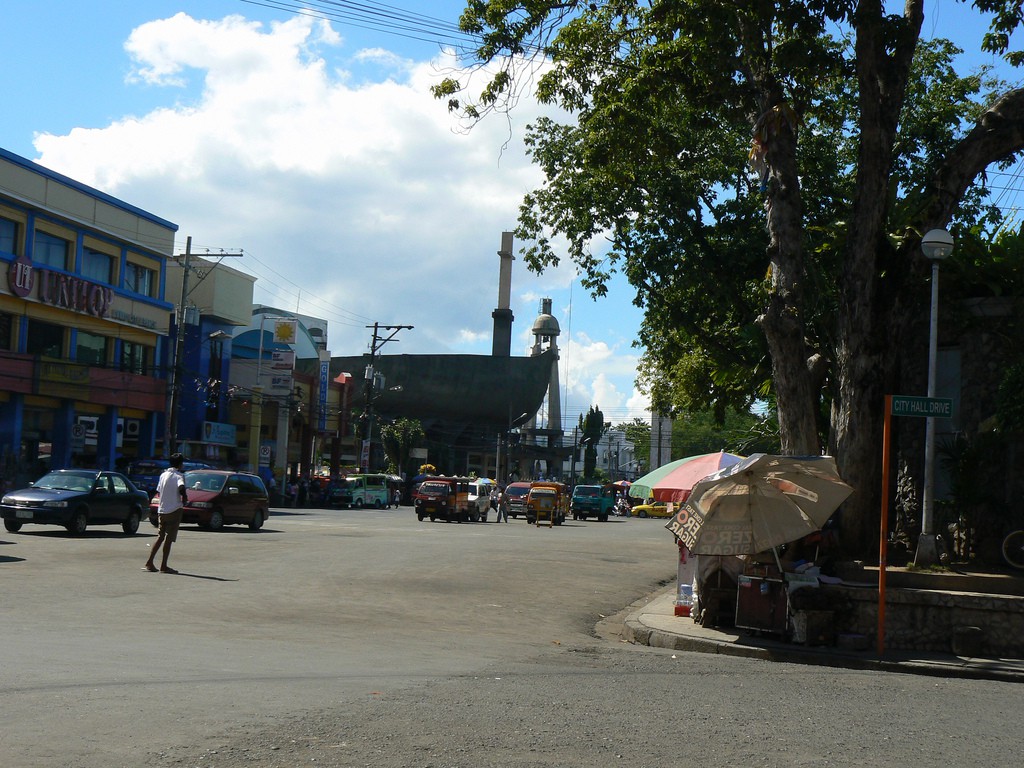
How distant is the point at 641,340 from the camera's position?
30.6 metres

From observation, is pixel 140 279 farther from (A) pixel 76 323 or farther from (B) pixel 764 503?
(B) pixel 764 503

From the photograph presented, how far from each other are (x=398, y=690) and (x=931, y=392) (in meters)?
7.62

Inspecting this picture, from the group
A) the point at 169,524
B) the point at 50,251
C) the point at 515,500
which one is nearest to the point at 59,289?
the point at 50,251

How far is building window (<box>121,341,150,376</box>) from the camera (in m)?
52.3

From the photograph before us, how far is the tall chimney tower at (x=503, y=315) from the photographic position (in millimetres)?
114938

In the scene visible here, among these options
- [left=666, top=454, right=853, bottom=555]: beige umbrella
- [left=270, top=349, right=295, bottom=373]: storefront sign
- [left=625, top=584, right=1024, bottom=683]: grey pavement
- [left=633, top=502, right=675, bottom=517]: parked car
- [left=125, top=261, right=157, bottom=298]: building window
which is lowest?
[left=633, top=502, right=675, bottom=517]: parked car

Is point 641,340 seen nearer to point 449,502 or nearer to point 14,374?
point 449,502

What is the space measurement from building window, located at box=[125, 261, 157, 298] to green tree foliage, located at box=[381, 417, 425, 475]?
134 feet

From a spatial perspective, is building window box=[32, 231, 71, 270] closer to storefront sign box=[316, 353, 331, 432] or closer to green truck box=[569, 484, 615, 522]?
storefront sign box=[316, 353, 331, 432]

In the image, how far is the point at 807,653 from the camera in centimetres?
1238

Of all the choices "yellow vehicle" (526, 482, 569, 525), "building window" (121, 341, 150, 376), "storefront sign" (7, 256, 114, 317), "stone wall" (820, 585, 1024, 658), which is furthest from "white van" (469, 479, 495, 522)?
"stone wall" (820, 585, 1024, 658)

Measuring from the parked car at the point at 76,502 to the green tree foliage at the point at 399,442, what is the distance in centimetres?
6801

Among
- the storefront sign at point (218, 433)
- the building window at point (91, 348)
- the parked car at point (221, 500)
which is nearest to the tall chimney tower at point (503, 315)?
the storefront sign at point (218, 433)

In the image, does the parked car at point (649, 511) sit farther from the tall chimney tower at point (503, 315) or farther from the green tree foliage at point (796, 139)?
the green tree foliage at point (796, 139)
